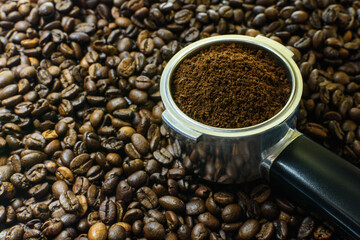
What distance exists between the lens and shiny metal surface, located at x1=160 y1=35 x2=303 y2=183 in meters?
0.97

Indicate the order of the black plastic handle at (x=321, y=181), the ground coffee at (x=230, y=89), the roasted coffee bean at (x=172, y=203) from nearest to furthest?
the black plastic handle at (x=321, y=181) → the ground coffee at (x=230, y=89) → the roasted coffee bean at (x=172, y=203)

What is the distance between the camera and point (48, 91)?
1477 millimetres

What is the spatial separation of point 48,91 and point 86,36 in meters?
0.35

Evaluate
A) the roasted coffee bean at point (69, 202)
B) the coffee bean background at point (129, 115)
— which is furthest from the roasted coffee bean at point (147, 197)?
the roasted coffee bean at point (69, 202)

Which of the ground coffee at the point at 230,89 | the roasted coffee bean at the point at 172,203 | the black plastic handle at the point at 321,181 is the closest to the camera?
the black plastic handle at the point at 321,181

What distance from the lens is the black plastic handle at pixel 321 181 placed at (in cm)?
89

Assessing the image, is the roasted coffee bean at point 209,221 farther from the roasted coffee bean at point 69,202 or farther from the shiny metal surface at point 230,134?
the roasted coffee bean at point 69,202

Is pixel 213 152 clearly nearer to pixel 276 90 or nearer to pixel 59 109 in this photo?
pixel 276 90

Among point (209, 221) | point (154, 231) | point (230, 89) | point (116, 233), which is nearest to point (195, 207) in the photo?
point (209, 221)

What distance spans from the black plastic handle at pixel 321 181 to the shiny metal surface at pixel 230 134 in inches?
2.7

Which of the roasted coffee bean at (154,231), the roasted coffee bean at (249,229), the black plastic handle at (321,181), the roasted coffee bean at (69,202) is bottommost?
the roasted coffee bean at (249,229)

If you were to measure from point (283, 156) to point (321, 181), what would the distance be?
132 millimetres

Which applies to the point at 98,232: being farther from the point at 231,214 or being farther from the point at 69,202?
the point at 231,214

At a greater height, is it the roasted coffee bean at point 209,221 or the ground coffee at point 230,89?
the ground coffee at point 230,89
